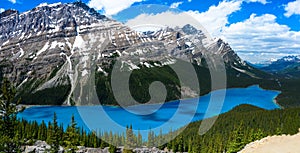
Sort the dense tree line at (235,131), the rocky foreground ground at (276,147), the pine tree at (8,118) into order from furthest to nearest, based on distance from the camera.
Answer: the dense tree line at (235,131)
the rocky foreground ground at (276,147)
the pine tree at (8,118)

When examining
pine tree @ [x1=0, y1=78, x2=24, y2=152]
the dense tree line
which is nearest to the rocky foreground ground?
the dense tree line

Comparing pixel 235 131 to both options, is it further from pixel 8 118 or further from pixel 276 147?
pixel 8 118

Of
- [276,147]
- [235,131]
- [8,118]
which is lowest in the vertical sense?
[276,147]

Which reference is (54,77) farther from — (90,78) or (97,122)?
(97,122)

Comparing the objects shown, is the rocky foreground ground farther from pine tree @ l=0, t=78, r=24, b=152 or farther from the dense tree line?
pine tree @ l=0, t=78, r=24, b=152

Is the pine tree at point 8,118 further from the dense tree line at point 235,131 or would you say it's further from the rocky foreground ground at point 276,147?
the dense tree line at point 235,131

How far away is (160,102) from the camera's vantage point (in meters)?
171

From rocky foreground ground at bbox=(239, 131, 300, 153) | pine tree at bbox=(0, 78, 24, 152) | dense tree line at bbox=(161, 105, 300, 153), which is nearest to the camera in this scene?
pine tree at bbox=(0, 78, 24, 152)

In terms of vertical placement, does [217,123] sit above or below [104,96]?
below

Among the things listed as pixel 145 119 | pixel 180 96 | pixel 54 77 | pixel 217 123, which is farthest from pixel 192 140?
pixel 54 77

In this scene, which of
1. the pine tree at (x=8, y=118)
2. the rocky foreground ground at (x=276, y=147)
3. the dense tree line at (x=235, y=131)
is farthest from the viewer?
the dense tree line at (x=235, y=131)

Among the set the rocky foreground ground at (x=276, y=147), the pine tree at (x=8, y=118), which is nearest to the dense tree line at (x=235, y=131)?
the rocky foreground ground at (x=276, y=147)

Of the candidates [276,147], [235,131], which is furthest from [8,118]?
[235,131]

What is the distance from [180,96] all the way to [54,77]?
91.0 m
